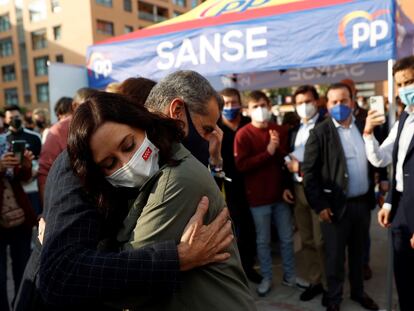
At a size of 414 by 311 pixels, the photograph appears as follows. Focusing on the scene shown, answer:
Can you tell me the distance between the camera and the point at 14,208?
301cm

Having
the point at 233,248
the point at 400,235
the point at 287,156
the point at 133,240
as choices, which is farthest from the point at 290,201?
the point at 133,240

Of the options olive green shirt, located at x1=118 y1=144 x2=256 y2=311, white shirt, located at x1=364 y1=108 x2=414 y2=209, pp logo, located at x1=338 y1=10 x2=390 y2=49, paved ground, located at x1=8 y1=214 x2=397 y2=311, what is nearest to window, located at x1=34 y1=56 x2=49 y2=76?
paved ground, located at x1=8 y1=214 x2=397 y2=311

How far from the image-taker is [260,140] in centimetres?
378

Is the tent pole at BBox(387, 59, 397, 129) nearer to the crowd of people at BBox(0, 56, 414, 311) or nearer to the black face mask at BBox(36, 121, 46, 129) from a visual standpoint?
the crowd of people at BBox(0, 56, 414, 311)

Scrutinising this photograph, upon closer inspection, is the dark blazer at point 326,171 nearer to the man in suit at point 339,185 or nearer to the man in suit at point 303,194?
the man in suit at point 339,185

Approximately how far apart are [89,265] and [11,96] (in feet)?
137

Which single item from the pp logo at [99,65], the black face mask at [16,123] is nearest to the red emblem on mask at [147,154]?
the black face mask at [16,123]

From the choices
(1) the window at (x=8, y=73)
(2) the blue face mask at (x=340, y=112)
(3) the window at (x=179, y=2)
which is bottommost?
(2) the blue face mask at (x=340, y=112)

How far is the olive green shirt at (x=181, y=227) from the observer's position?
3.50 feet

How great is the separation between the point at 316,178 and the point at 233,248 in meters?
2.19

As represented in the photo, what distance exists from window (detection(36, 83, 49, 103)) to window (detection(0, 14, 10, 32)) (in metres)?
7.52

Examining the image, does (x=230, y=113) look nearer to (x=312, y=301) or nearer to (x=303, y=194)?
(x=303, y=194)

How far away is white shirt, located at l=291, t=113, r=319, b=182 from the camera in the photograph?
3703 mm

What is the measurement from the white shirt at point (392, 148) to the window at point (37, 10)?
124 ft
